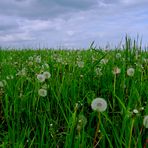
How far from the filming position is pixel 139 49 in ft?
14.9

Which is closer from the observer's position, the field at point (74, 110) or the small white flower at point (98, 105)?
the small white flower at point (98, 105)

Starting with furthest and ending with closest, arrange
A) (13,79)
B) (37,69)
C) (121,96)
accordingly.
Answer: (37,69) → (13,79) → (121,96)

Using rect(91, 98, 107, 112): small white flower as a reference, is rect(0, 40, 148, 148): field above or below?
below

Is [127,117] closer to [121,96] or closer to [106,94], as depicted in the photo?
[121,96]

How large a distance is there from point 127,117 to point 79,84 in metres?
1.14

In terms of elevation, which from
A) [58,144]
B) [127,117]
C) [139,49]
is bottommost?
[58,144]

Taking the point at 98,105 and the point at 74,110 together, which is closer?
the point at 98,105

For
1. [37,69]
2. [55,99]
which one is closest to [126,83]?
[55,99]

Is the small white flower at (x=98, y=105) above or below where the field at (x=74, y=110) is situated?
above

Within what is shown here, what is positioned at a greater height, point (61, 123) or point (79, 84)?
point (79, 84)

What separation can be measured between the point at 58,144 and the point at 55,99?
2.46 feet

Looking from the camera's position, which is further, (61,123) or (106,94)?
(106,94)

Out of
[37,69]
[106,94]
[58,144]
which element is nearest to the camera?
[58,144]

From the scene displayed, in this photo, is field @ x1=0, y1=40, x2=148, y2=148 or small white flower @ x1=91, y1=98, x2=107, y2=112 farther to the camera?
field @ x1=0, y1=40, x2=148, y2=148
